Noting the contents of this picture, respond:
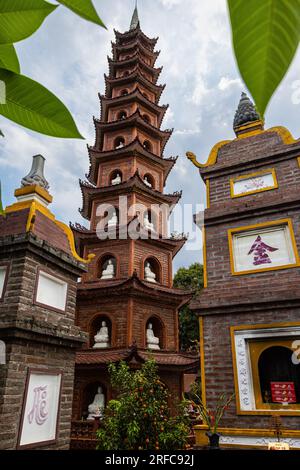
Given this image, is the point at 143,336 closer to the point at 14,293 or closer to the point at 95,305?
the point at 95,305

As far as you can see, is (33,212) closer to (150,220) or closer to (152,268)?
(152,268)

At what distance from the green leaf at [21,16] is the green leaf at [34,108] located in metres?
0.06

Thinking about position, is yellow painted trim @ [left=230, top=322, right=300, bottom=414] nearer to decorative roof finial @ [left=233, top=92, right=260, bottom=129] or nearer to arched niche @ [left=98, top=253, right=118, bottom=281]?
decorative roof finial @ [left=233, top=92, right=260, bottom=129]

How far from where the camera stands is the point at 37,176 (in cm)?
806

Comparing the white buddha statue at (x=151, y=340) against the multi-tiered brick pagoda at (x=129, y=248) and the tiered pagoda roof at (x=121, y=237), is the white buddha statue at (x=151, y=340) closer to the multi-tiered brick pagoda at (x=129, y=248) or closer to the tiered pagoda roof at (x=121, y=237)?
the multi-tiered brick pagoda at (x=129, y=248)

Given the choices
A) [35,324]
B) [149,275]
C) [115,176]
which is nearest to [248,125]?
[35,324]

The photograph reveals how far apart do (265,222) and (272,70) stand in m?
5.34

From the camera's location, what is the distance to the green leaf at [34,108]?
0.49 m

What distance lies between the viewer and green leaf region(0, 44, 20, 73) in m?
0.52

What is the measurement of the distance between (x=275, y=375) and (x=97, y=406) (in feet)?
23.7

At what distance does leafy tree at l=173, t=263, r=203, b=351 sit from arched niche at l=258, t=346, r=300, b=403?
1281 centimetres

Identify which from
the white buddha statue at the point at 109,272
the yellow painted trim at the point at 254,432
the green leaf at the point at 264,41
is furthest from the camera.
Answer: the white buddha statue at the point at 109,272

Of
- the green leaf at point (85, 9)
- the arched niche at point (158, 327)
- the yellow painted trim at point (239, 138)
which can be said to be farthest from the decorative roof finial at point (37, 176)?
the green leaf at point (85, 9)

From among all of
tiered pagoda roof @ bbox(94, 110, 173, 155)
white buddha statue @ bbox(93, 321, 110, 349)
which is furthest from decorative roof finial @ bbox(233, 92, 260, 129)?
tiered pagoda roof @ bbox(94, 110, 173, 155)
